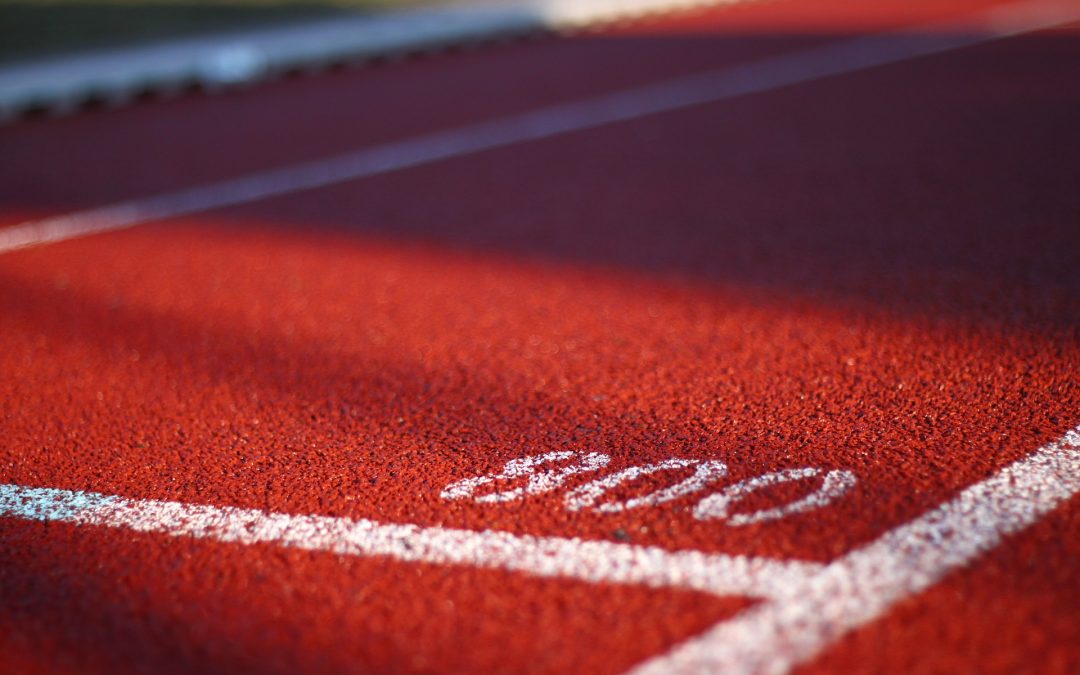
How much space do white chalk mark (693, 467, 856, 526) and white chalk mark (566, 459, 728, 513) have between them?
0.21 feet

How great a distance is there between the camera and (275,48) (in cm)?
967

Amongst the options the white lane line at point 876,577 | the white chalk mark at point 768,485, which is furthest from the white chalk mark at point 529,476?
the white lane line at point 876,577

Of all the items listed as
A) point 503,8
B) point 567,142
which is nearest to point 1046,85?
point 567,142

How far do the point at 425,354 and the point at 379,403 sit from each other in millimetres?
362

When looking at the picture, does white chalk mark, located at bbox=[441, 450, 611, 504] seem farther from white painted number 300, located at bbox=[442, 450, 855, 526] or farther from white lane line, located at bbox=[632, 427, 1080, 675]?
white lane line, located at bbox=[632, 427, 1080, 675]

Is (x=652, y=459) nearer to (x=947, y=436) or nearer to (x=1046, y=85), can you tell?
(x=947, y=436)

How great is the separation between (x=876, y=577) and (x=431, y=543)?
0.86 m

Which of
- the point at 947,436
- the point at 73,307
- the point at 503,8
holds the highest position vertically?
the point at 503,8

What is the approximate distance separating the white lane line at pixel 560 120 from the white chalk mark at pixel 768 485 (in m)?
3.66

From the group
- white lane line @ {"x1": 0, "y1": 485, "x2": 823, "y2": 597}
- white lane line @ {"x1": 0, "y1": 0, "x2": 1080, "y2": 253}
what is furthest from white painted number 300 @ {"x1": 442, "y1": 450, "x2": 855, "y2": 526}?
white lane line @ {"x1": 0, "y1": 0, "x2": 1080, "y2": 253}

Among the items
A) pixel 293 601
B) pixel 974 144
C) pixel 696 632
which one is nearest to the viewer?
pixel 696 632

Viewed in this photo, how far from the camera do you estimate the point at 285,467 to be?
2420 mm

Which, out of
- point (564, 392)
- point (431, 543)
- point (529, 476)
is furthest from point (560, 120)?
point (431, 543)

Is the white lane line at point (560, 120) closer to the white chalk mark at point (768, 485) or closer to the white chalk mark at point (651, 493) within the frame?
the white chalk mark at point (651, 493)
